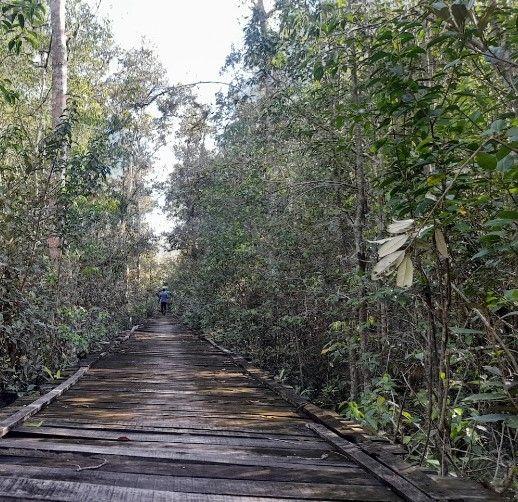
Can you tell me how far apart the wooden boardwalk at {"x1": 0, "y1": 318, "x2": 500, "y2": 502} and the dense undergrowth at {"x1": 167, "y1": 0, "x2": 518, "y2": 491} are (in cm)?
53

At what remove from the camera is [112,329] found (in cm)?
1333

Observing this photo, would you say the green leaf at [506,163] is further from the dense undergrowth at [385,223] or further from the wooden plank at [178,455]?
the wooden plank at [178,455]

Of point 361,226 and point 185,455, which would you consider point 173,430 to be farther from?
point 361,226

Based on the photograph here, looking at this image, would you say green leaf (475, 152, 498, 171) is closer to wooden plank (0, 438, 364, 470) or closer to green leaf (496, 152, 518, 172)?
green leaf (496, 152, 518, 172)

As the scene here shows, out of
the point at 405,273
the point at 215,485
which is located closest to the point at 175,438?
the point at 215,485

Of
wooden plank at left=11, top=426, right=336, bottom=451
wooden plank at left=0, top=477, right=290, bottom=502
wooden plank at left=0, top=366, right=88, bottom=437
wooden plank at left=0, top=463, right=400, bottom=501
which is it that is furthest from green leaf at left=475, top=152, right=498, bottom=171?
wooden plank at left=0, top=366, right=88, bottom=437

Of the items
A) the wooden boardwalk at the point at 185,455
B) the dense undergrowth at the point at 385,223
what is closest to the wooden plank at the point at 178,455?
the wooden boardwalk at the point at 185,455

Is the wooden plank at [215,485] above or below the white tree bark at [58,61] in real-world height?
below

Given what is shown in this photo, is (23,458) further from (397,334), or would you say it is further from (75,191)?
(75,191)

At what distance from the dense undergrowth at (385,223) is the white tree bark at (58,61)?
10.4 feet

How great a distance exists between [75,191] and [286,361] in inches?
191

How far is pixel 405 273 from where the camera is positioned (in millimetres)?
1758

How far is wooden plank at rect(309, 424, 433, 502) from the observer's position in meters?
2.48

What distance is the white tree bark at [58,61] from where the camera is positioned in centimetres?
942
